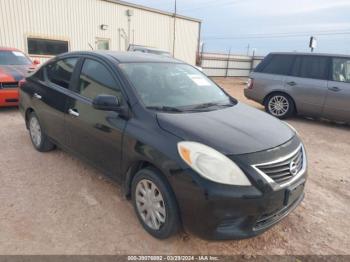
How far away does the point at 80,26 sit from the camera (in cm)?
1489

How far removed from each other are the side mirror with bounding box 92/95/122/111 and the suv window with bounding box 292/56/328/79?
6037 millimetres

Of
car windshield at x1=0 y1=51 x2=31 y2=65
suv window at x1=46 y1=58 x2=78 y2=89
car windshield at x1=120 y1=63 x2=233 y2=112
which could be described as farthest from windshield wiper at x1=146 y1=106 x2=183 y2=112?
car windshield at x1=0 y1=51 x2=31 y2=65

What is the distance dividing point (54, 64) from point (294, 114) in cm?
616

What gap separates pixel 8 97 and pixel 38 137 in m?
3.11

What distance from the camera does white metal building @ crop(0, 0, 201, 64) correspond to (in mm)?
13028

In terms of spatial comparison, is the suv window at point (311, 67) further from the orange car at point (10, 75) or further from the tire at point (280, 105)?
the orange car at point (10, 75)

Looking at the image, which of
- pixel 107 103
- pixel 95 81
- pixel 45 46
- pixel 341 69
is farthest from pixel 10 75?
pixel 45 46

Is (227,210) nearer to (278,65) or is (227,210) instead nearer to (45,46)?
(278,65)

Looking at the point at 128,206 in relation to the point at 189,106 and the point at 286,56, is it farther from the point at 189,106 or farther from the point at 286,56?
the point at 286,56

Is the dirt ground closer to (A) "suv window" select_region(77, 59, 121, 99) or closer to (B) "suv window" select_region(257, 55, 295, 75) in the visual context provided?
(A) "suv window" select_region(77, 59, 121, 99)

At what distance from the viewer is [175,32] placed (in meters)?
19.5

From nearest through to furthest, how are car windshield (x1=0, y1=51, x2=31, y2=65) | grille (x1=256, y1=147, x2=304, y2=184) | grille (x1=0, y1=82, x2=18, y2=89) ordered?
1. grille (x1=256, y1=147, x2=304, y2=184)
2. grille (x1=0, y1=82, x2=18, y2=89)
3. car windshield (x1=0, y1=51, x2=31, y2=65)

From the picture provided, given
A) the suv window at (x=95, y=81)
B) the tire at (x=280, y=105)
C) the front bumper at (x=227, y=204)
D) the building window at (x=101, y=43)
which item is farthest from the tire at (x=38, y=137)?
the building window at (x=101, y=43)

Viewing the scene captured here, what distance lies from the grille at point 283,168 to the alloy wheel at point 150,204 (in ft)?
2.88
